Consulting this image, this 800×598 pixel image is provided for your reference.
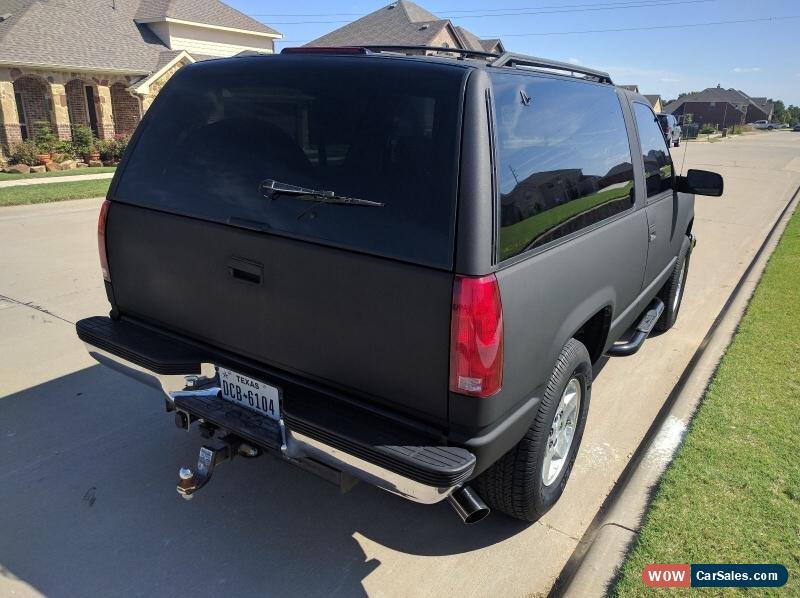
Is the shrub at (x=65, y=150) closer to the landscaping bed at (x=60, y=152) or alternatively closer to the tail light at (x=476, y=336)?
the landscaping bed at (x=60, y=152)

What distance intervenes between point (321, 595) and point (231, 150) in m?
1.93

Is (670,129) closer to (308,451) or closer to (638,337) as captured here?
(638,337)

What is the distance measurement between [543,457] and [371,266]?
4.13ft

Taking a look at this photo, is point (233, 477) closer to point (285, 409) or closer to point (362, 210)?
point (285, 409)

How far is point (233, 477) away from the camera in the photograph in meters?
3.34

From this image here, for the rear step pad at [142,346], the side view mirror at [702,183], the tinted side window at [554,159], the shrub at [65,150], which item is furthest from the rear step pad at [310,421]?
the shrub at [65,150]

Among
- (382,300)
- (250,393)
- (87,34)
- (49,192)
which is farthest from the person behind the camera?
(87,34)

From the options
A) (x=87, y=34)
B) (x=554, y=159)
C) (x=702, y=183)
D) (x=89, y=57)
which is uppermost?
(x=87, y=34)

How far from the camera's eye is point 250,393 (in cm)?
257

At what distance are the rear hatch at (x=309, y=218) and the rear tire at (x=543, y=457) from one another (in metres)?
0.65

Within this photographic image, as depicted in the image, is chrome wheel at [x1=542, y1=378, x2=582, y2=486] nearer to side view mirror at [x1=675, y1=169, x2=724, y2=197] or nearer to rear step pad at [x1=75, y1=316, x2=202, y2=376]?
rear step pad at [x1=75, y1=316, x2=202, y2=376]

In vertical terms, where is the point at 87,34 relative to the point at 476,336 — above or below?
above

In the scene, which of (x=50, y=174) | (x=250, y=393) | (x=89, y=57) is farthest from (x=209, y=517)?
(x=89, y=57)

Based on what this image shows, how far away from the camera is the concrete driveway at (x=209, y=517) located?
2623 mm
